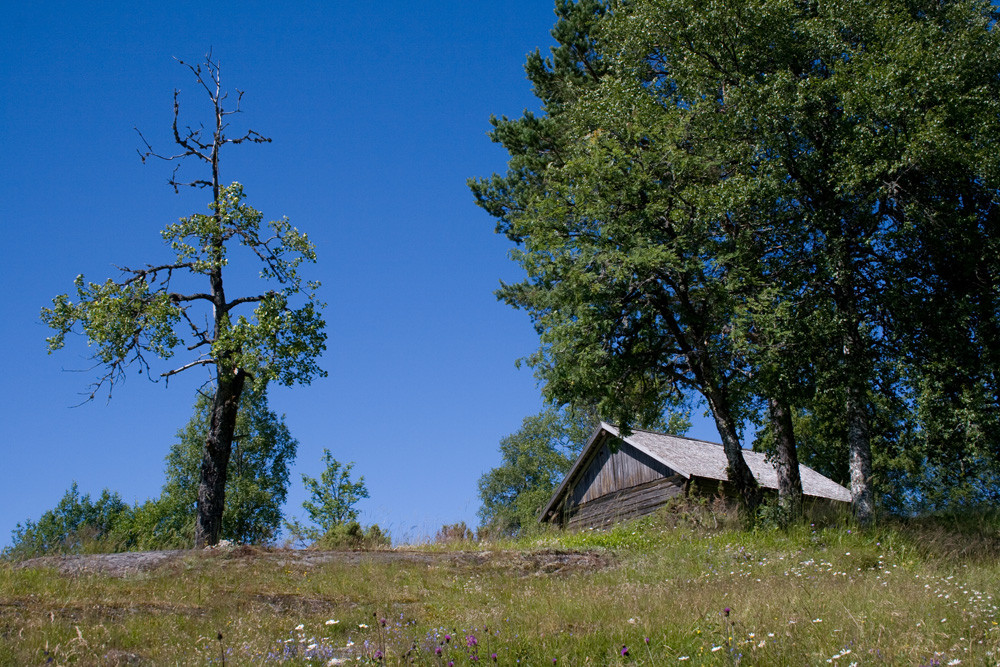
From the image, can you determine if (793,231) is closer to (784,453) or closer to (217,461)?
(784,453)

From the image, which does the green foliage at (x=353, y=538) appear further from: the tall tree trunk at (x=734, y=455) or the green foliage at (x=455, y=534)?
the tall tree trunk at (x=734, y=455)

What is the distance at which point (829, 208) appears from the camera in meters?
15.5

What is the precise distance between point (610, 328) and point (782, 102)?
20.2ft

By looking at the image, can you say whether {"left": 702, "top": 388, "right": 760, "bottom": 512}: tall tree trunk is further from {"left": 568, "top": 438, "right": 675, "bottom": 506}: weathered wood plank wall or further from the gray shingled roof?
{"left": 568, "top": 438, "right": 675, "bottom": 506}: weathered wood plank wall

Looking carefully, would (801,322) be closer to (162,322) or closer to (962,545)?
(962,545)

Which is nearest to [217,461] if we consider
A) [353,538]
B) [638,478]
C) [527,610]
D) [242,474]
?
[353,538]

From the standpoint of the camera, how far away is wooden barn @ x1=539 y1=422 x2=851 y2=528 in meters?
25.5

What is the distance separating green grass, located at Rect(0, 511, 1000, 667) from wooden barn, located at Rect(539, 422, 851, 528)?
1408cm

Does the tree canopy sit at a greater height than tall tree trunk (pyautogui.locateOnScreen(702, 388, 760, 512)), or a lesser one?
greater

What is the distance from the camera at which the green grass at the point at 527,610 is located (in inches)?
220

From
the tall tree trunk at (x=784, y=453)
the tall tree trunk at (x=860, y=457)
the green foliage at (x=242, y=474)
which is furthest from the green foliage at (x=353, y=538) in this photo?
the green foliage at (x=242, y=474)

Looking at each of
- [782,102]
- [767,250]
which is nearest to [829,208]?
[767,250]

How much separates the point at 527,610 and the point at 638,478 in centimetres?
2083

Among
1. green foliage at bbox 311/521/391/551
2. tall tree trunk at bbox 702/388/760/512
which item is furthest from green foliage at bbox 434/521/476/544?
tall tree trunk at bbox 702/388/760/512
